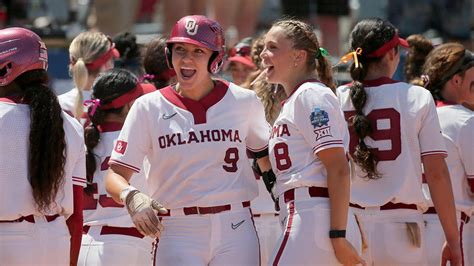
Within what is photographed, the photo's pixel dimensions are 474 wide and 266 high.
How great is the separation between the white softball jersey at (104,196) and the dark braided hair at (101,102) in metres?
0.03

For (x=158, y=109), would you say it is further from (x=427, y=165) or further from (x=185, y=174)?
(x=427, y=165)

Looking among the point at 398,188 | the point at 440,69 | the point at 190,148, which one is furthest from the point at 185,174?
the point at 440,69

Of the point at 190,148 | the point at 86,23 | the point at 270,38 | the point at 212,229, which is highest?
the point at 270,38

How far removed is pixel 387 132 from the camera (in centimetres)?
621

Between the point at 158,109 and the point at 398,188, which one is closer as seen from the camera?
the point at 158,109

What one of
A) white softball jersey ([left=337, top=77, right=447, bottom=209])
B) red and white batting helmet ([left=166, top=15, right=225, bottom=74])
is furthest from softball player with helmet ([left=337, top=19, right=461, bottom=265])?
red and white batting helmet ([left=166, top=15, right=225, bottom=74])

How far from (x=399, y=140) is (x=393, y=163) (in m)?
0.14

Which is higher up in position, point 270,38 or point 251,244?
point 270,38

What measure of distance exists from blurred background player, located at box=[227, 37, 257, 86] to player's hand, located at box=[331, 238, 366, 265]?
11.3 ft

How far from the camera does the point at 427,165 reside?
6.10 meters

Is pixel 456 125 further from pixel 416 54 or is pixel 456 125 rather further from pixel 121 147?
pixel 121 147

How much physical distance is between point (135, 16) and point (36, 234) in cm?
848

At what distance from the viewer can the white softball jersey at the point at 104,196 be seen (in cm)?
671

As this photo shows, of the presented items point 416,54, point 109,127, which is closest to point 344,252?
point 109,127
